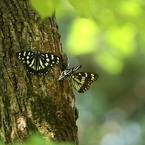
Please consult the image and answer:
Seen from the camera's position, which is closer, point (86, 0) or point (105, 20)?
point (86, 0)

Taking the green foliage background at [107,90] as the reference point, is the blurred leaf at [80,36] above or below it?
below

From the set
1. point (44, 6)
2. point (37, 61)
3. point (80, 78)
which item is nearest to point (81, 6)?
point (44, 6)

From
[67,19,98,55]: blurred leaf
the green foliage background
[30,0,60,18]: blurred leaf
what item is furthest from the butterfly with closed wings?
the green foliage background

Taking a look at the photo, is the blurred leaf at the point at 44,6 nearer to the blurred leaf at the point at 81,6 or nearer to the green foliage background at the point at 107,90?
the blurred leaf at the point at 81,6

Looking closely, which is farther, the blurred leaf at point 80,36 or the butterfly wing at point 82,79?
the blurred leaf at point 80,36

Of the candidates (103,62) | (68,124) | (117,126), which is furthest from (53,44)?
(117,126)

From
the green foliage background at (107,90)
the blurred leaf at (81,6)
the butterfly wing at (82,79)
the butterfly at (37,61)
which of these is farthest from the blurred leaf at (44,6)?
the green foliage background at (107,90)

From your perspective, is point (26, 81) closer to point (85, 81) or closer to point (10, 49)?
point (10, 49)

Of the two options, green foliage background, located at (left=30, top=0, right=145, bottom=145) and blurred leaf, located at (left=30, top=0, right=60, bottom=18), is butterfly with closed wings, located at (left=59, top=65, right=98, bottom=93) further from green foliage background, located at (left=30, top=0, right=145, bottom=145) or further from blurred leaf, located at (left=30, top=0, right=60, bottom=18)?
green foliage background, located at (left=30, top=0, right=145, bottom=145)
